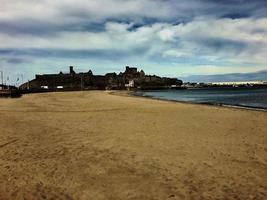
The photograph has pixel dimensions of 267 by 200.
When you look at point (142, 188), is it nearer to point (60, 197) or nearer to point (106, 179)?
point (106, 179)

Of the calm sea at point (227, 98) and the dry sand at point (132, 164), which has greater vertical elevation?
the dry sand at point (132, 164)

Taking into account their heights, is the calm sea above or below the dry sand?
below

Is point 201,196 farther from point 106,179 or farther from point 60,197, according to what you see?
point 60,197

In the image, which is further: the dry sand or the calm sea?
the calm sea

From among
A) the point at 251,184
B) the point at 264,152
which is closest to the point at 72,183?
the point at 251,184

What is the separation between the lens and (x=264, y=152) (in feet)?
34.6

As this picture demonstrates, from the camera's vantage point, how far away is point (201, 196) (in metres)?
6.64

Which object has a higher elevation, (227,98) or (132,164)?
(132,164)

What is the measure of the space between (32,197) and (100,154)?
3.65 meters

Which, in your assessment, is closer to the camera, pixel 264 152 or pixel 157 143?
pixel 264 152

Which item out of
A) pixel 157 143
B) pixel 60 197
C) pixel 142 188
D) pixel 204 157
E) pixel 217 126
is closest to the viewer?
pixel 60 197

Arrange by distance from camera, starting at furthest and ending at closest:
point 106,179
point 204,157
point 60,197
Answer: point 204,157 → point 106,179 → point 60,197

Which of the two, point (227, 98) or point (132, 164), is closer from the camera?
point (132, 164)

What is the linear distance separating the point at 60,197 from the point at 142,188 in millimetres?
1554
